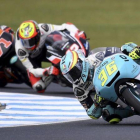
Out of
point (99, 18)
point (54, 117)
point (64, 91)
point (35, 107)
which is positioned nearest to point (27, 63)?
point (64, 91)

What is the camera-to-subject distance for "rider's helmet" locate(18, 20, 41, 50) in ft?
45.2

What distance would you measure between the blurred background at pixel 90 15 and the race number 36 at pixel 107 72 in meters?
14.7

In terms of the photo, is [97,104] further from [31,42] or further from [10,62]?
[10,62]

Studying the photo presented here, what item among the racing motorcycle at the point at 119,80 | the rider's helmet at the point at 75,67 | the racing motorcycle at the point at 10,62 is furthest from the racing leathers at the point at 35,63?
the racing motorcycle at the point at 119,80

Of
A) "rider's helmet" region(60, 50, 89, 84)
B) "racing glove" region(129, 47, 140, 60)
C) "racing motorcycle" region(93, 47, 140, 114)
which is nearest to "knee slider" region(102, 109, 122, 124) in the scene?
"racing motorcycle" region(93, 47, 140, 114)

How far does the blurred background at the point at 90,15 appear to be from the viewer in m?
25.3

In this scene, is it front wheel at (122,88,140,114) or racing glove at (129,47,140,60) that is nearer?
front wheel at (122,88,140,114)

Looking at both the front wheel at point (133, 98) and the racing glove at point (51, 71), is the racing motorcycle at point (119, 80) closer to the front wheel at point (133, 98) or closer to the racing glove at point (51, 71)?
the front wheel at point (133, 98)

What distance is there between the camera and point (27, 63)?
14.1m

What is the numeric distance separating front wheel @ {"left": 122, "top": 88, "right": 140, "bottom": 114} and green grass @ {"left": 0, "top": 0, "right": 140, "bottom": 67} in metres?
14.9

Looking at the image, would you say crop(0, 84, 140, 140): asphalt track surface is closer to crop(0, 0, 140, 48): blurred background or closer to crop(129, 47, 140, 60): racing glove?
crop(129, 47, 140, 60): racing glove

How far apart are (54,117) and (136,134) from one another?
2516 millimetres

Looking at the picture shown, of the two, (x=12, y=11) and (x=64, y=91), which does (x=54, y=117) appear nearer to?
(x=64, y=91)

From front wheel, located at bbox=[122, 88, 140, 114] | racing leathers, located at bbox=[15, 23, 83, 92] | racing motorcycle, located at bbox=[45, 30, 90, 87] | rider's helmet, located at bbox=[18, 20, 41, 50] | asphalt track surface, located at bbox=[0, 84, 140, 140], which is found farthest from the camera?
racing leathers, located at bbox=[15, 23, 83, 92]
